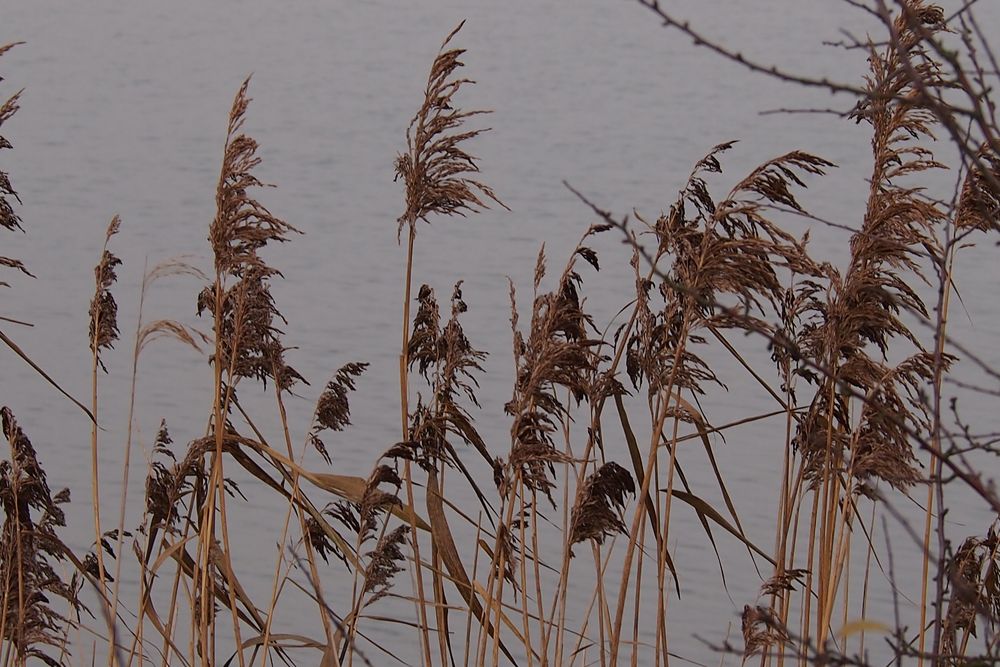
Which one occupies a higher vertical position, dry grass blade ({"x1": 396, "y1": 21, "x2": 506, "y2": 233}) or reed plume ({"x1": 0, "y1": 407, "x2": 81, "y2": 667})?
dry grass blade ({"x1": 396, "y1": 21, "x2": 506, "y2": 233})

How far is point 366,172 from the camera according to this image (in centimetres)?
1284

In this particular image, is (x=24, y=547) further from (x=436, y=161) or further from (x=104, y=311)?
(x=436, y=161)

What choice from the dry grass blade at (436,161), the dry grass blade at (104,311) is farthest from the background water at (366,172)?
the dry grass blade at (436,161)

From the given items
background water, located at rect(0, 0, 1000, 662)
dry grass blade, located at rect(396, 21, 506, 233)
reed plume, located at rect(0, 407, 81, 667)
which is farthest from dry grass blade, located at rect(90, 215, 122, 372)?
dry grass blade, located at rect(396, 21, 506, 233)

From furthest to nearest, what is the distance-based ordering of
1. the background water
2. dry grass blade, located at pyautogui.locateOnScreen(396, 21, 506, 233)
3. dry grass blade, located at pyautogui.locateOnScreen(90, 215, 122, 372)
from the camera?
the background water < dry grass blade, located at pyautogui.locateOnScreen(90, 215, 122, 372) < dry grass blade, located at pyautogui.locateOnScreen(396, 21, 506, 233)

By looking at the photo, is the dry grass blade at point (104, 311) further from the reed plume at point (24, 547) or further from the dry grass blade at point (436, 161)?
the dry grass blade at point (436, 161)

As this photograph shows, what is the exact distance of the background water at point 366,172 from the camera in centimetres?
688

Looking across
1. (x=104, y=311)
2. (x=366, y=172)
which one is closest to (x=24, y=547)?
(x=104, y=311)

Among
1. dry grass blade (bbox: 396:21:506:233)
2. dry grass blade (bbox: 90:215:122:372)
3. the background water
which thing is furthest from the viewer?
the background water

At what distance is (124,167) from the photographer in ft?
41.3

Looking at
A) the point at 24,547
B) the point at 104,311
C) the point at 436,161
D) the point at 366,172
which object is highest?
the point at 366,172

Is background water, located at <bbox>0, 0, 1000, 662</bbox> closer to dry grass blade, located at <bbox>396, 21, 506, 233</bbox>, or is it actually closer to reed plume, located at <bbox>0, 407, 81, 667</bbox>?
reed plume, located at <bbox>0, 407, 81, 667</bbox>

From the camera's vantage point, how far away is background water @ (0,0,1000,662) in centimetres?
688

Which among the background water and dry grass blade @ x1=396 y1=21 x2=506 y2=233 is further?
the background water
